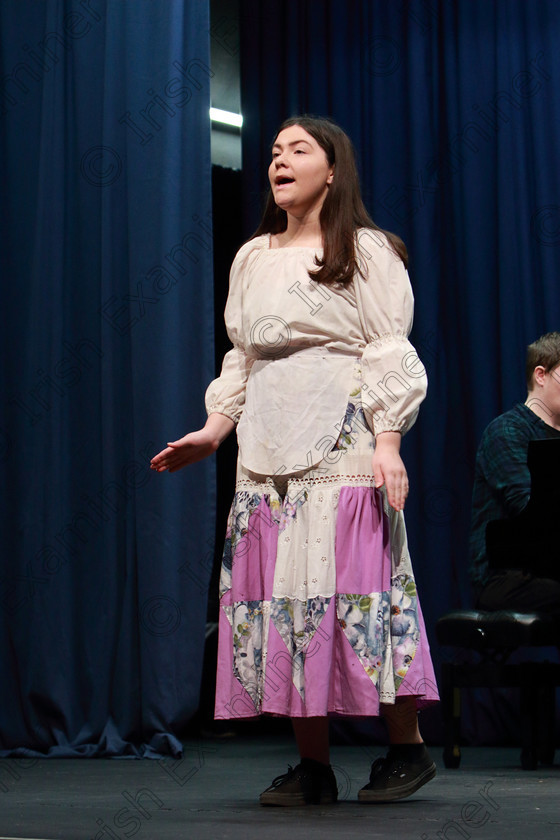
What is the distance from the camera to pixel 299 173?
2.25m

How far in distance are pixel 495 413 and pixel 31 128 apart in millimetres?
1857

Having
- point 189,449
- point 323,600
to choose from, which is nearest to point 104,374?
point 189,449

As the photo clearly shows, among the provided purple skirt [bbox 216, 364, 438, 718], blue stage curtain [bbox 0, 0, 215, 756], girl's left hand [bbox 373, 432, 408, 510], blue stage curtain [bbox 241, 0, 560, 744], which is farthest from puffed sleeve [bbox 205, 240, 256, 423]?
blue stage curtain [bbox 241, 0, 560, 744]

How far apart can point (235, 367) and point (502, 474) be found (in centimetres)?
125

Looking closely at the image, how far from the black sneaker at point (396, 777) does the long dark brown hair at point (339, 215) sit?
89 centimetres

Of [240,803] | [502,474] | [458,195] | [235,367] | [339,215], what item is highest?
[458,195]

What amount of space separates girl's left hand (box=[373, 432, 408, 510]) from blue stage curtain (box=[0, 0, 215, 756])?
1.70 m

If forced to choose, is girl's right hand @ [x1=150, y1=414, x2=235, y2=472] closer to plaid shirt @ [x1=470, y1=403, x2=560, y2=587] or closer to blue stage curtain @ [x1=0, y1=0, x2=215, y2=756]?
plaid shirt @ [x1=470, y1=403, x2=560, y2=587]

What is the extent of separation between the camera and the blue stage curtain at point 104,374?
12.0 ft

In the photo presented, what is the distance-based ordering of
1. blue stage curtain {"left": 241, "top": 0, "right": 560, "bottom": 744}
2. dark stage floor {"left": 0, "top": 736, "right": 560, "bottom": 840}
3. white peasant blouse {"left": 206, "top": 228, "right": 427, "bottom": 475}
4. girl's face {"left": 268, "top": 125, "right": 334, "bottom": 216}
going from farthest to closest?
blue stage curtain {"left": 241, "top": 0, "right": 560, "bottom": 744} → girl's face {"left": 268, "top": 125, "right": 334, "bottom": 216} → white peasant blouse {"left": 206, "top": 228, "right": 427, "bottom": 475} → dark stage floor {"left": 0, "top": 736, "right": 560, "bottom": 840}

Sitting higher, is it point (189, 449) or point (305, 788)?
point (189, 449)

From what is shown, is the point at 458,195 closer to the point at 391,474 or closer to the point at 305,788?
the point at 391,474

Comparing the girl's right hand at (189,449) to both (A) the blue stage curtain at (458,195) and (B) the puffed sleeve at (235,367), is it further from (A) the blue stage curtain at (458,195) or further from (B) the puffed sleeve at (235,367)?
(A) the blue stage curtain at (458,195)

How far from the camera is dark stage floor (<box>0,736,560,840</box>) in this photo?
5.86 ft
